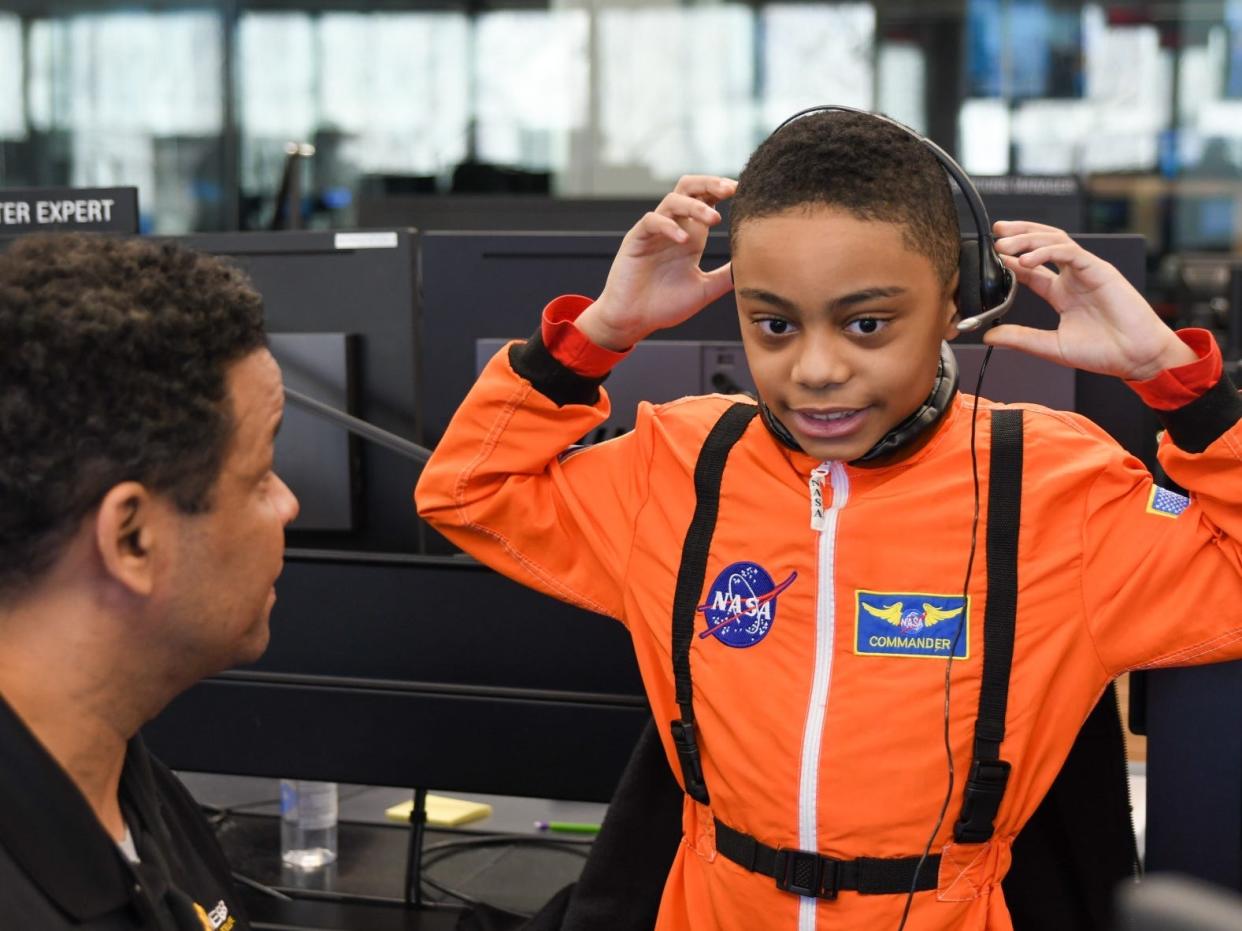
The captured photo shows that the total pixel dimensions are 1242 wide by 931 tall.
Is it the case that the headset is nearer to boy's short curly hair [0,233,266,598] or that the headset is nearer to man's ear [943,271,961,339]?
man's ear [943,271,961,339]

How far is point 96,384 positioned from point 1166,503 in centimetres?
83

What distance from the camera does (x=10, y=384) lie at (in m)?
0.87

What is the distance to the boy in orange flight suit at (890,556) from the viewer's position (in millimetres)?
1195

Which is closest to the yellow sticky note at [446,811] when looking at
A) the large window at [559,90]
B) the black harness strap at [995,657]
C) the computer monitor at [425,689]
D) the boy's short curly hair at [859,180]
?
the computer monitor at [425,689]

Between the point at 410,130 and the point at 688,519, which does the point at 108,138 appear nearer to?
the point at 410,130

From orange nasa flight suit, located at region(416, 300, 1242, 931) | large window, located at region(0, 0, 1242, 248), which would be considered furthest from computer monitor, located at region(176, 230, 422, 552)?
large window, located at region(0, 0, 1242, 248)

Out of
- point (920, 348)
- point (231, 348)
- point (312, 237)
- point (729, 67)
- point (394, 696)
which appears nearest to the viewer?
point (231, 348)

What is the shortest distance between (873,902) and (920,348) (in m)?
0.44

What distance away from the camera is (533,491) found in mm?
1399

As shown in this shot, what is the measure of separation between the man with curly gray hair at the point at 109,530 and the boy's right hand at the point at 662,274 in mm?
439

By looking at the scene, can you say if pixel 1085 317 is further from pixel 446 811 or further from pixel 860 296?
pixel 446 811

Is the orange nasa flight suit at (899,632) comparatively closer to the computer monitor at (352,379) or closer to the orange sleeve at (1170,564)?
the orange sleeve at (1170,564)

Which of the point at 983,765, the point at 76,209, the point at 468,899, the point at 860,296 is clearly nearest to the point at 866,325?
the point at 860,296

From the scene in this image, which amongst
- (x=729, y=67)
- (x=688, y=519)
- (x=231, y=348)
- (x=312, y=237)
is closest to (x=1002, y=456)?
(x=688, y=519)
